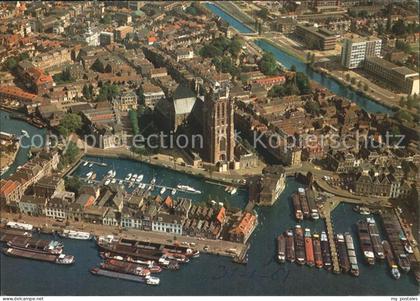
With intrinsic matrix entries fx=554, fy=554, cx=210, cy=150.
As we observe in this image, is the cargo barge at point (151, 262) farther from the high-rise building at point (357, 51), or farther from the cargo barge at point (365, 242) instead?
the high-rise building at point (357, 51)

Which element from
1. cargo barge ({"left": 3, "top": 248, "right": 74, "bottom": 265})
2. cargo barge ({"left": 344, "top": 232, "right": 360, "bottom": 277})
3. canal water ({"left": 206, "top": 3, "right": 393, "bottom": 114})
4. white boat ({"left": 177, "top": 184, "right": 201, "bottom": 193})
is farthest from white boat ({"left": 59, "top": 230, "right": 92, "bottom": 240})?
canal water ({"left": 206, "top": 3, "right": 393, "bottom": 114})

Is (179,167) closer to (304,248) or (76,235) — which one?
(76,235)

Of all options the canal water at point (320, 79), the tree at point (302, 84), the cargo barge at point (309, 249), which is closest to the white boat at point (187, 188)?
the cargo barge at point (309, 249)

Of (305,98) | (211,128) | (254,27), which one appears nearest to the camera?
(211,128)

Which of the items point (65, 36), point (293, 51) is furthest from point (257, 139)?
point (65, 36)

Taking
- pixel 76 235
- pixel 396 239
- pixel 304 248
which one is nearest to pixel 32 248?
pixel 76 235

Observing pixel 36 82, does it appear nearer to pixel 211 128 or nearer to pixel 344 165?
pixel 211 128
